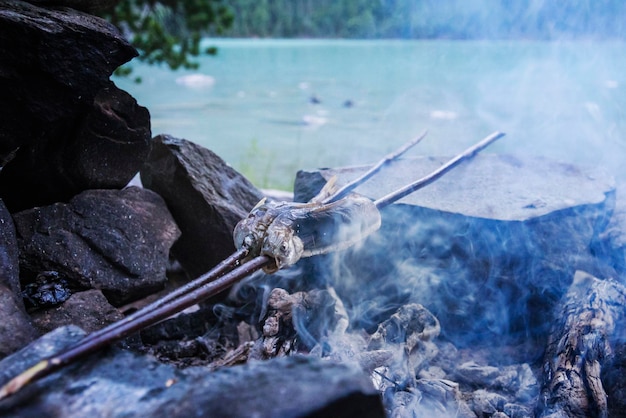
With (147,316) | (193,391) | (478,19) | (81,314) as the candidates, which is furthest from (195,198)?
(478,19)

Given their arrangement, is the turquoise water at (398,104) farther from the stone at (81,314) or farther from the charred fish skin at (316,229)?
the stone at (81,314)

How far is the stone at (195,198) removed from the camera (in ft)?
9.34

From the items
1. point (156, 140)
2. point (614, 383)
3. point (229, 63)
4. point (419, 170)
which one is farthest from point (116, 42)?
point (229, 63)

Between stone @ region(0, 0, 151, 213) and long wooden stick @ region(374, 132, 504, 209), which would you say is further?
long wooden stick @ region(374, 132, 504, 209)

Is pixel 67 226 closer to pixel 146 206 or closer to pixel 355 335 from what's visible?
pixel 146 206

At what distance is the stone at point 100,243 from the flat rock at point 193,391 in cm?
113

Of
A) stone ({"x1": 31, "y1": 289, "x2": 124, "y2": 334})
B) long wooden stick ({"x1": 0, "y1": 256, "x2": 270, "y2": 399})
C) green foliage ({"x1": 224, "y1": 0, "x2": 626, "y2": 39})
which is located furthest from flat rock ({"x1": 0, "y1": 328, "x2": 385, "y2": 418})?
green foliage ({"x1": 224, "y1": 0, "x2": 626, "y2": 39})

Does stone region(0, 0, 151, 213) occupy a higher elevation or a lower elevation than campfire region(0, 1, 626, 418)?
higher

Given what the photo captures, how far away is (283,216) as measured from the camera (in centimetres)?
193

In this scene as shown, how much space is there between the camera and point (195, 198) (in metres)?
2.85

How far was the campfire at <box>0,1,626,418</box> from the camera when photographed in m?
2.03

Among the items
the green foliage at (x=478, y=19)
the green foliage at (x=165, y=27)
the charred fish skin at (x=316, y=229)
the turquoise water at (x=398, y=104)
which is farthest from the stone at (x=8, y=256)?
the turquoise water at (x=398, y=104)

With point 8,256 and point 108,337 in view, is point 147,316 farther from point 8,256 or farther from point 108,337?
point 8,256

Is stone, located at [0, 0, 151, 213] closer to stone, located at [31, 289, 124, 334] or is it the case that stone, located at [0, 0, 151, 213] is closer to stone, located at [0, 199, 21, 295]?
stone, located at [0, 199, 21, 295]
